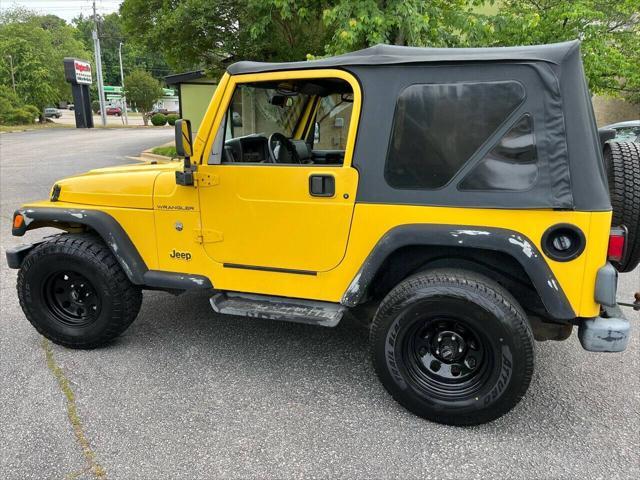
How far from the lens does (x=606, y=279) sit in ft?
7.98

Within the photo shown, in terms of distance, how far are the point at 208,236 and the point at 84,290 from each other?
112 cm

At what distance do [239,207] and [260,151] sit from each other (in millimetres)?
490

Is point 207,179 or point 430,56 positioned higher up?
point 430,56

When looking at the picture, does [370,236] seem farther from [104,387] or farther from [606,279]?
[104,387]

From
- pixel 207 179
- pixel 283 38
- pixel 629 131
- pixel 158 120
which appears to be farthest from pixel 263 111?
pixel 158 120

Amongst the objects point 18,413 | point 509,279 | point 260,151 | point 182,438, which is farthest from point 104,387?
point 509,279

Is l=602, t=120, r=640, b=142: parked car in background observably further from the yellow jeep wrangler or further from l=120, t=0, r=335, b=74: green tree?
the yellow jeep wrangler

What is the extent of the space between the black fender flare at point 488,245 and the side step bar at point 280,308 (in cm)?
34

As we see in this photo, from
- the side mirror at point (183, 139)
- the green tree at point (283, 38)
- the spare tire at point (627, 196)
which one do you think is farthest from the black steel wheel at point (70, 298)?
the green tree at point (283, 38)

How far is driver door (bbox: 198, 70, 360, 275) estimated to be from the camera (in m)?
2.83

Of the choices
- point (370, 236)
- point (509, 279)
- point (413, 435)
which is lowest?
point (413, 435)

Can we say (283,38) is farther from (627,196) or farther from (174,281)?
(627,196)

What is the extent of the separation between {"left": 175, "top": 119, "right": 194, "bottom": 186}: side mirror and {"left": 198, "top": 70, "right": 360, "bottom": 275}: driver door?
3.0 inches

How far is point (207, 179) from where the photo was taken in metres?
3.09
